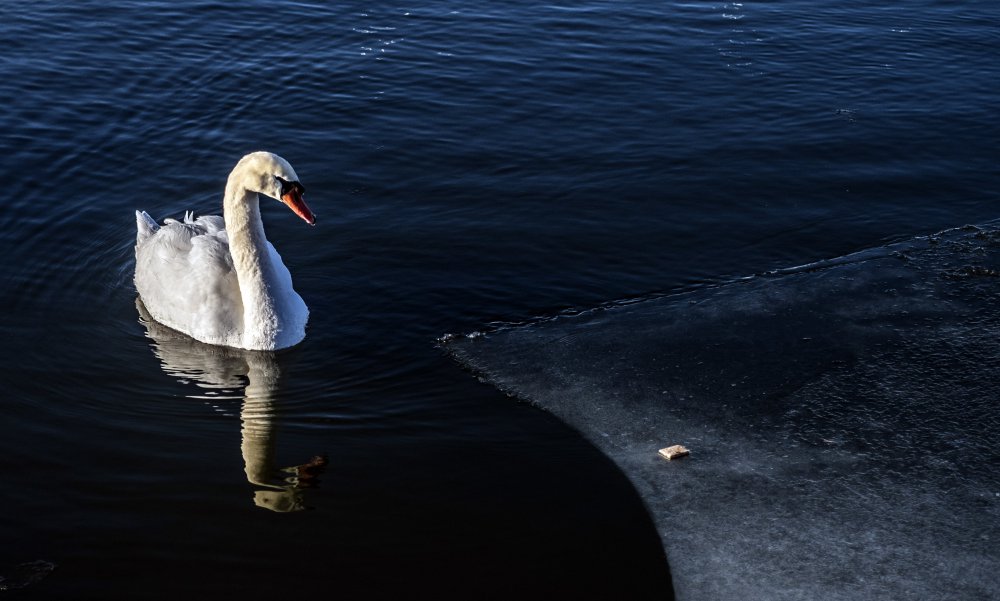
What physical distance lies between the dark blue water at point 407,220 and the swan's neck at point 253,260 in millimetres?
436

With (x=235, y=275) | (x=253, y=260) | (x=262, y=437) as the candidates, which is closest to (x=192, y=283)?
(x=235, y=275)

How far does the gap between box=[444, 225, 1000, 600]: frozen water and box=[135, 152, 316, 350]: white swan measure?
1483 millimetres

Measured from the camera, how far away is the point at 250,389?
31.2 feet

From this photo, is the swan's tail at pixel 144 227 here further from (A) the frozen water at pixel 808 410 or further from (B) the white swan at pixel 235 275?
(A) the frozen water at pixel 808 410

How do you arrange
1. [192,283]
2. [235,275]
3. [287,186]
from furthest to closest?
[235,275]
[192,283]
[287,186]

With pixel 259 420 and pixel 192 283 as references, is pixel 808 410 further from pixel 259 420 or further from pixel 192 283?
pixel 192 283

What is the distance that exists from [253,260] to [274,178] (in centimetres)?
73

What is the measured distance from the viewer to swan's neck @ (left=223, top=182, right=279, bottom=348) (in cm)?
983

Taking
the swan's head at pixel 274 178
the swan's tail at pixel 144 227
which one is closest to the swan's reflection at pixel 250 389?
the swan's tail at pixel 144 227

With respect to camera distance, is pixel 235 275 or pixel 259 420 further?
pixel 235 275

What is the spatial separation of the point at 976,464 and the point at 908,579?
59.1 inches

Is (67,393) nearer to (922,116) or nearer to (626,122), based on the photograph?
(626,122)

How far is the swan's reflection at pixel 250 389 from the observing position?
817cm

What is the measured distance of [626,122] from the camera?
50.0ft
